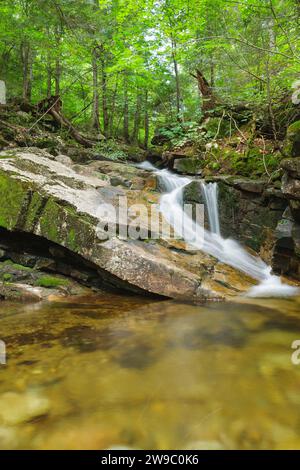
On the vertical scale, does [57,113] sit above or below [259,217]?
above

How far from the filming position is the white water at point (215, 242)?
5571mm

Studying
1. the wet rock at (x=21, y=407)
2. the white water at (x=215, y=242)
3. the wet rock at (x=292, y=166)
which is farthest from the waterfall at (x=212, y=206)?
the wet rock at (x=21, y=407)

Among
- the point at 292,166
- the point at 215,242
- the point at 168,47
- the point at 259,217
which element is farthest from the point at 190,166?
the point at 168,47

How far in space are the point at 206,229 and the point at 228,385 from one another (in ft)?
15.8

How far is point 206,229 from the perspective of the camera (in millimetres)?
7059

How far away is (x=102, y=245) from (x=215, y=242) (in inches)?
105

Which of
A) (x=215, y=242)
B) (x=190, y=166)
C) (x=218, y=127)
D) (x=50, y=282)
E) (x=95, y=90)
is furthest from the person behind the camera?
(x=95, y=90)

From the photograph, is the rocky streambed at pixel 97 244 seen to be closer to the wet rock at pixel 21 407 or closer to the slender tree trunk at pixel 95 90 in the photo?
the wet rock at pixel 21 407

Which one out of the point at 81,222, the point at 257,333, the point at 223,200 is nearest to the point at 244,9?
the point at 223,200

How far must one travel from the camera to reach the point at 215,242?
668cm

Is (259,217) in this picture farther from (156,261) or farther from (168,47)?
(168,47)

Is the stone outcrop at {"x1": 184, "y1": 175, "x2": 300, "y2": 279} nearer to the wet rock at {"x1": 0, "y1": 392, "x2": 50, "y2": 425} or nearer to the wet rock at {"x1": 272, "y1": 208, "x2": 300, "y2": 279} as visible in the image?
the wet rock at {"x1": 272, "y1": 208, "x2": 300, "y2": 279}

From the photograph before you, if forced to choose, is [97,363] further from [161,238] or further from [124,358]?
[161,238]

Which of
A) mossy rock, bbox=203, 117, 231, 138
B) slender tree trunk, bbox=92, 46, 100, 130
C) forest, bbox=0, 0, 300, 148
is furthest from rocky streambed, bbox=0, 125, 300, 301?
slender tree trunk, bbox=92, 46, 100, 130
